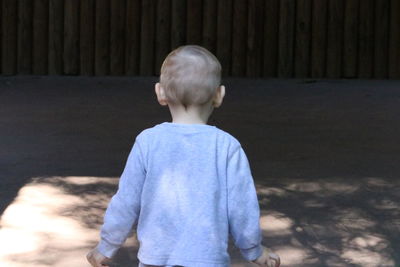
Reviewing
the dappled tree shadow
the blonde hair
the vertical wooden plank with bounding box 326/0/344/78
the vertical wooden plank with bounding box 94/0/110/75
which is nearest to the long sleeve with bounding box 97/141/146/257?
the blonde hair

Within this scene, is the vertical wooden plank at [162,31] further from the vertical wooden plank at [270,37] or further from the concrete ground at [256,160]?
the vertical wooden plank at [270,37]

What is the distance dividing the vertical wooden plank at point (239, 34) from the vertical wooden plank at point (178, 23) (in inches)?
25.3

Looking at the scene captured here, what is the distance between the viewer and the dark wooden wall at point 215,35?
40.4 ft

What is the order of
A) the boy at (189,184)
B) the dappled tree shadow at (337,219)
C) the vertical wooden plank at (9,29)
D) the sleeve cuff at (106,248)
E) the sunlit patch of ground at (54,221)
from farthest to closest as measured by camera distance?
the vertical wooden plank at (9,29) < the dappled tree shadow at (337,219) < the sunlit patch of ground at (54,221) < the sleeve cuff at (106,248) < the boy at (189,184)

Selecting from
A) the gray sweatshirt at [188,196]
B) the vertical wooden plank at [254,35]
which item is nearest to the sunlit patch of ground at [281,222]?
the gray sweatshirt at [188,196]

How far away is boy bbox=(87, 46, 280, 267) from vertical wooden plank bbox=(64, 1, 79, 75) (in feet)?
31.0

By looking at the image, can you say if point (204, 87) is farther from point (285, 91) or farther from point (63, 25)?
point (63, 25)

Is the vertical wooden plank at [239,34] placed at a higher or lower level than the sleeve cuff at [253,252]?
higher

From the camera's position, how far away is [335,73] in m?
12.4

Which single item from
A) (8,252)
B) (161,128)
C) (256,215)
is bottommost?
(8,252)

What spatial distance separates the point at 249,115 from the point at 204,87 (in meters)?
6.72

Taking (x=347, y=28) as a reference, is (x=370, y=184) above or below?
below

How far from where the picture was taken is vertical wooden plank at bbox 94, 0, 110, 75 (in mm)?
12352

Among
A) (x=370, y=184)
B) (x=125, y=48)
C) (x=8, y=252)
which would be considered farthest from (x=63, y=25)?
(x=8, y=252)
